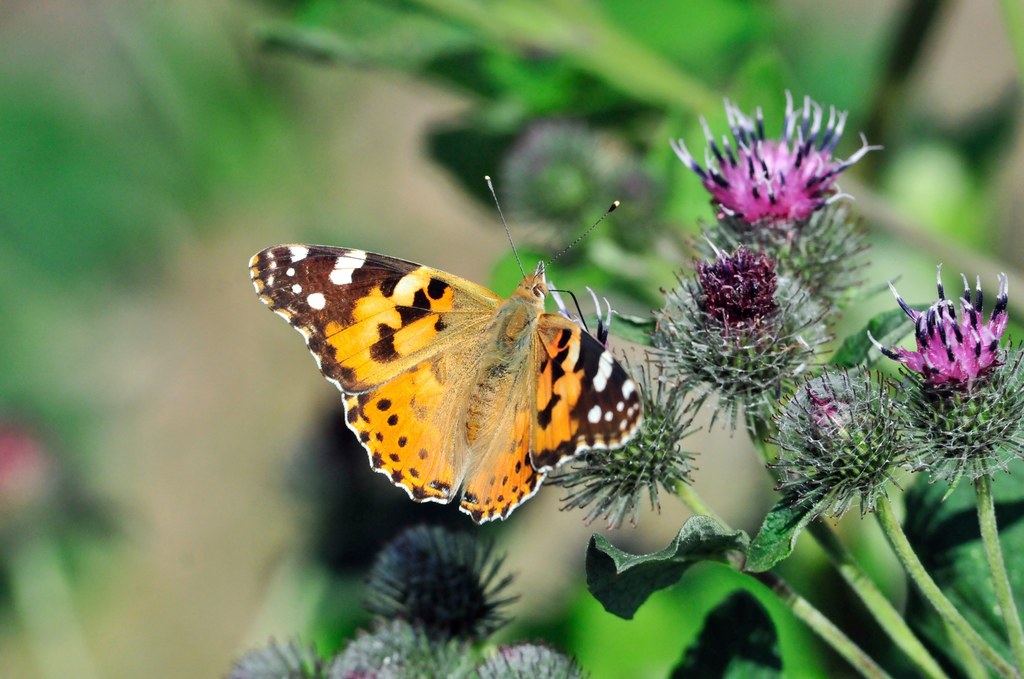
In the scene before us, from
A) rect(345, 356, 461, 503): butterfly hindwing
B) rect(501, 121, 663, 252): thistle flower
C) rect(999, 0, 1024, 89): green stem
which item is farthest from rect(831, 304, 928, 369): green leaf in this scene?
rect(999, 0, 1024, 89): green stem

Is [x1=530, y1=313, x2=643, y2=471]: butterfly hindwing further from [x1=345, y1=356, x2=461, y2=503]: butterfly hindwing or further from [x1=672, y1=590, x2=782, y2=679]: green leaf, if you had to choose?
[x1=672, y1=590, x2=782, y2=679]: green leaf

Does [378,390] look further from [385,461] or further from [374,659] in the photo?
[374,659]

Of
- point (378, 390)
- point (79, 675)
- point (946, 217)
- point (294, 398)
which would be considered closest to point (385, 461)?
point (378, 390)

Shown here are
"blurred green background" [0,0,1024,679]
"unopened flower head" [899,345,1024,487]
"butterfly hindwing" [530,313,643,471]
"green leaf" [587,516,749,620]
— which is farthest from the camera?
"blurred green background" [0,0,1024,679]

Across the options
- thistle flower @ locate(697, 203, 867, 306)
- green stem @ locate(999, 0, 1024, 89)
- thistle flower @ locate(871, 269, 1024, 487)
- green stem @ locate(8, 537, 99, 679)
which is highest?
green stem @ locate(999, 0, 1024, 89)

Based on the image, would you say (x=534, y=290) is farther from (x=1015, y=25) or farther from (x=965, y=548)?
(x=1015, y=25)

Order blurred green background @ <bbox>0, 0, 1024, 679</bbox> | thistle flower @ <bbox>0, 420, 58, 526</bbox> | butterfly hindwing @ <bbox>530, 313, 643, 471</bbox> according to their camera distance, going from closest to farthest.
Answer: butterfly hindwing @ <bbox>530, 313, 643, 471</bbox> < blurred green background @ <bbox>0, 0, 1024, 679</bbox> < thistle flower @ <bbox>0, 420, 58, 526</bbox>
